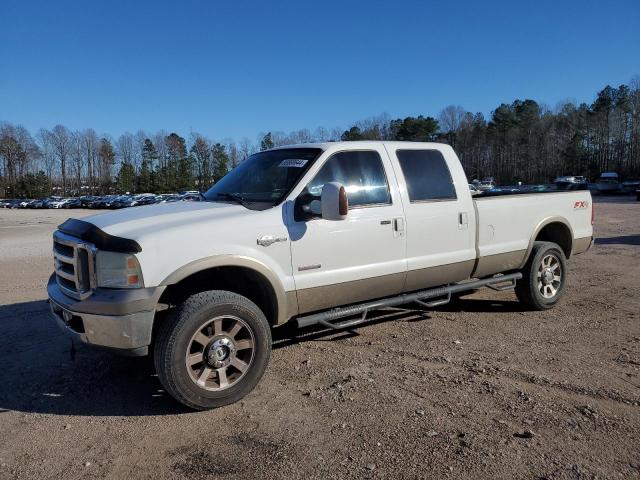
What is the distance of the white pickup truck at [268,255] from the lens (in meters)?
3.55

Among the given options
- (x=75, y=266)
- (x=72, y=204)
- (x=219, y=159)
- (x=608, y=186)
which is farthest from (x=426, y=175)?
(x=219, y=159)

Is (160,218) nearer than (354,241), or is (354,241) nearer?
(160,218)

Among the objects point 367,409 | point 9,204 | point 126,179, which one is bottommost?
point 367,409

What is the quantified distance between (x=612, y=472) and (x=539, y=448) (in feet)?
1.32

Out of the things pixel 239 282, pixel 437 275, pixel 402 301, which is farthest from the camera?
pixel 437 275

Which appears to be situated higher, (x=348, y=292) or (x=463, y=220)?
(x=463, y=220)

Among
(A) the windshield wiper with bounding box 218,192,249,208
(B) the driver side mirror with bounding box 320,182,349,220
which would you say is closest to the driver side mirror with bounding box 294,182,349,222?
(B) the driver side mirror with bounding box 320,182,349,220

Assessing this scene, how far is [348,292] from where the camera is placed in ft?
14.8

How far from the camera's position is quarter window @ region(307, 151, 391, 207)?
4477 millimetres

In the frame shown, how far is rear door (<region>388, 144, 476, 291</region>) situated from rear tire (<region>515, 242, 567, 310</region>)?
1.13 m

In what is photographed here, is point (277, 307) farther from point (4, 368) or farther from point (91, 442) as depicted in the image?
point (4, 368)

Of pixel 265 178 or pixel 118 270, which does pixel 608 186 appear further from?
pixel 118 270

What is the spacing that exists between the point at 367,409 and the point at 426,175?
2.52 metres

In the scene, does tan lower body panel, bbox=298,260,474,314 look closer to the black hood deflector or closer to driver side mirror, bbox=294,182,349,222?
driver side mirror, bbox=294,182,349,222
